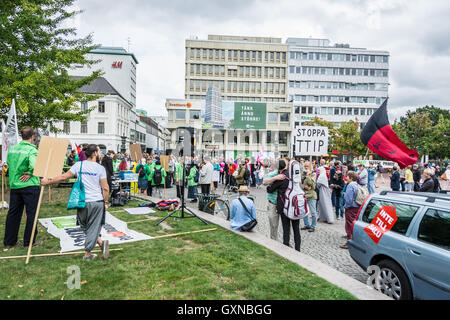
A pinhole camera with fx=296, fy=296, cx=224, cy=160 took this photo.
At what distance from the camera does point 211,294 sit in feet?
12.0

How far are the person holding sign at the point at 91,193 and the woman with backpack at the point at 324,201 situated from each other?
6.79 meters

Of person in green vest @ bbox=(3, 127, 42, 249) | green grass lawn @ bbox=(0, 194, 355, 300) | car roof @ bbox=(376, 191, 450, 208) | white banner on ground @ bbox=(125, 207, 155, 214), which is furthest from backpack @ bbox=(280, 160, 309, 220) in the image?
white banner on ground @ bbox=(125, 207, 155, 214)

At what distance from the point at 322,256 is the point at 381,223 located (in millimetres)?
1885

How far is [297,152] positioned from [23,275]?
28.3ft

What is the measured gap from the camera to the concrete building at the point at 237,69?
66.1 meters

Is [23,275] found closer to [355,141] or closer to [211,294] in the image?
[211,294]

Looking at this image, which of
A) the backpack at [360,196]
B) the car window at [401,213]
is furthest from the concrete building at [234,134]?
the car window at [401,213]

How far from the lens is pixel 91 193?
4688 mm

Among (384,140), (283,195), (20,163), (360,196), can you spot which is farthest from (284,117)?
(20,163)

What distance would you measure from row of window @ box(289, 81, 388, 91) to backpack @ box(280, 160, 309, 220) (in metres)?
67.3

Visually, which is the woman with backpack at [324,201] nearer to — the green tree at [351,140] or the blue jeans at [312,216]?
the blue jeans at [312,216]

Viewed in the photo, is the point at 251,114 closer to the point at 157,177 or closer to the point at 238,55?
the point at 238,55

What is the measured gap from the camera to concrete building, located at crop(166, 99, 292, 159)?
57.9 metres
